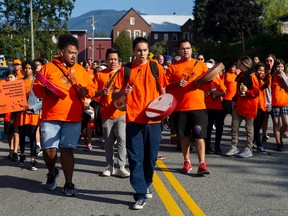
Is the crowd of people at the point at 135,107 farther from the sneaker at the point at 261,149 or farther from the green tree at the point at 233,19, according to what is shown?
the green tree at the point at 233,19

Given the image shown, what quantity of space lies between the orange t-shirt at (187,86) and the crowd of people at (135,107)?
0.01m

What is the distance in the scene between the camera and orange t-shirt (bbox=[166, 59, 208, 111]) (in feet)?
23.6

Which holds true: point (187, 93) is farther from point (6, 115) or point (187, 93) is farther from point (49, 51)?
Answer: point (49, 51)

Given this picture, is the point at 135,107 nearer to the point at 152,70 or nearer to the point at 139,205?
the point at 152,70

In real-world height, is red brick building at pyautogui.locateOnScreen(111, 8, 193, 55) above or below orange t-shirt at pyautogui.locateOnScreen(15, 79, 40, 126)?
above

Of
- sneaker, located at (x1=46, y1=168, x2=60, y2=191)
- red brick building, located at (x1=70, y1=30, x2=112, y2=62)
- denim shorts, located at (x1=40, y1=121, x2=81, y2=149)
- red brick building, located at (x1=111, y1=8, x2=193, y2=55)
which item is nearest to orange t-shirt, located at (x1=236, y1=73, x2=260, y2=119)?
denim shorts, located at (x1=40, y1=121, x2=81, y2=149)

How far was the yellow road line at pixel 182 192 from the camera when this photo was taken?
5.49 metres

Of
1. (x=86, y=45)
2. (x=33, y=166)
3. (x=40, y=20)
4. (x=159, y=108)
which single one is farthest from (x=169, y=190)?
(x=86, y=45)

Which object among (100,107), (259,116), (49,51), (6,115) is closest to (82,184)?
(100,107)

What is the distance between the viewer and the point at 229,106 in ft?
33.0

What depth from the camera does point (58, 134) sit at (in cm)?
620

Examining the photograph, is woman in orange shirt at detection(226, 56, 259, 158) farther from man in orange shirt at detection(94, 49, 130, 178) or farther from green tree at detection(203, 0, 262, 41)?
green tree at detection(203, 0, 262, 41)

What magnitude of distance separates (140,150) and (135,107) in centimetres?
50

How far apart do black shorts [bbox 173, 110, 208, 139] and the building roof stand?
101125 millimetres
